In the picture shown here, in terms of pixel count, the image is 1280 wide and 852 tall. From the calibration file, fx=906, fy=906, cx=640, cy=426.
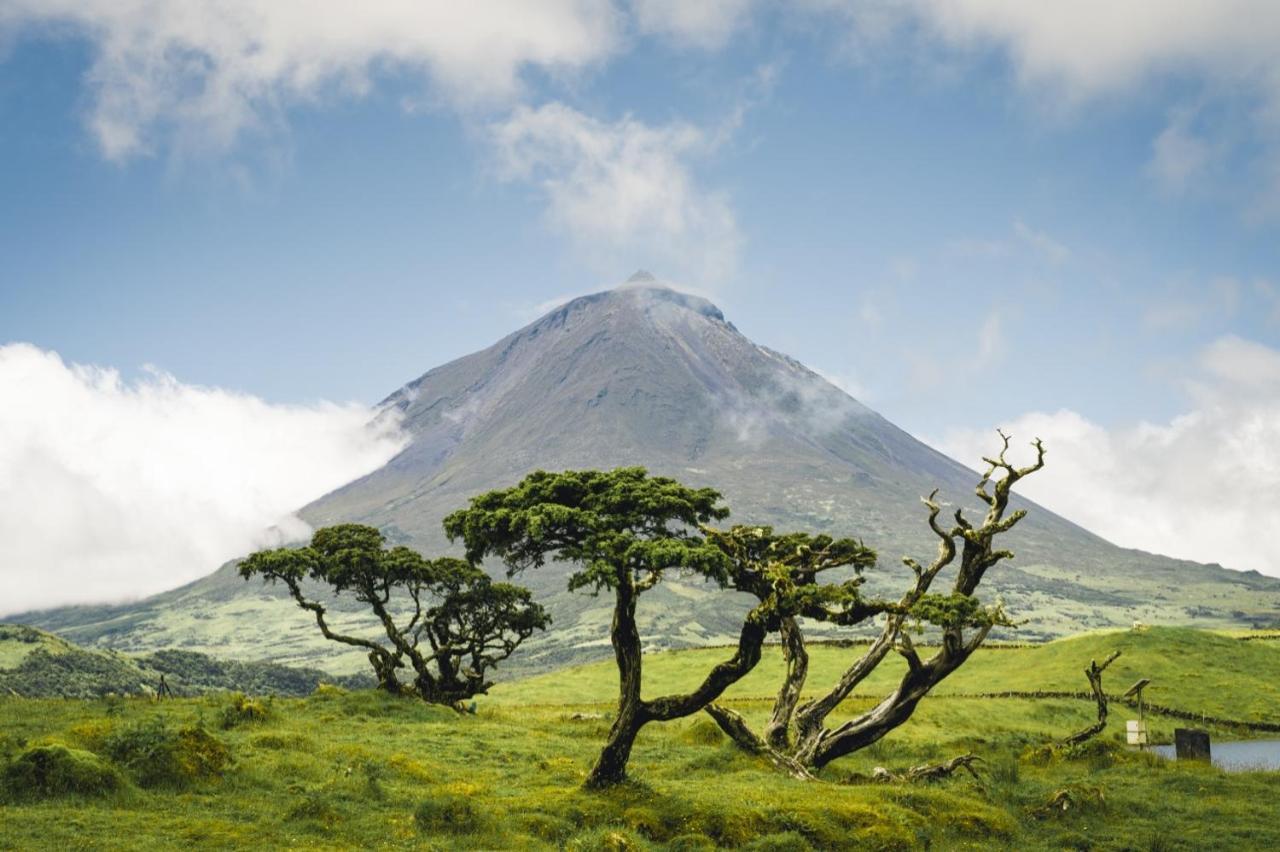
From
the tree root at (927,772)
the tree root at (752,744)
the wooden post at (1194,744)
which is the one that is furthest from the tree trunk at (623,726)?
the wooden post at (1194,744)

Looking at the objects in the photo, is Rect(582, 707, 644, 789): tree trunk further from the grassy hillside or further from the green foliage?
the grassy hillside

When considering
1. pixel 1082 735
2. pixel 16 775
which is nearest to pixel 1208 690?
pixel 1082 735

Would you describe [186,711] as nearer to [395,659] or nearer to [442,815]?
[395,659]

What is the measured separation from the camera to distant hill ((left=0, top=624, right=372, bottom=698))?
66.6m

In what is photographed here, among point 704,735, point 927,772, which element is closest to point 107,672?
point 704,735

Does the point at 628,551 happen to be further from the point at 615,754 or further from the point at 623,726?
the point at 615,754

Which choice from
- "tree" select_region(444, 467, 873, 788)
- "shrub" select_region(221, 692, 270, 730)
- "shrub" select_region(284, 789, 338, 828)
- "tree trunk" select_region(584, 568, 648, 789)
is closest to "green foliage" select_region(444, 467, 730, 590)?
"tree" select_region(444, 467, 873, 788)

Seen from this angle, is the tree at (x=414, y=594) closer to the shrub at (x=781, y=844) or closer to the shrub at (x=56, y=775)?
the shrub at (x=56, y=775)

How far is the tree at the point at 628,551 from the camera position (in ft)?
80.3

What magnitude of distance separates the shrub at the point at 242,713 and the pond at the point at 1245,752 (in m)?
37.9

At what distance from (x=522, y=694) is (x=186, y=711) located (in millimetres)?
35898

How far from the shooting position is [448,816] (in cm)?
2180

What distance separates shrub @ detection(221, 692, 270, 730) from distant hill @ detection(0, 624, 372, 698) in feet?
60.2

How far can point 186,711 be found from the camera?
3559cm
